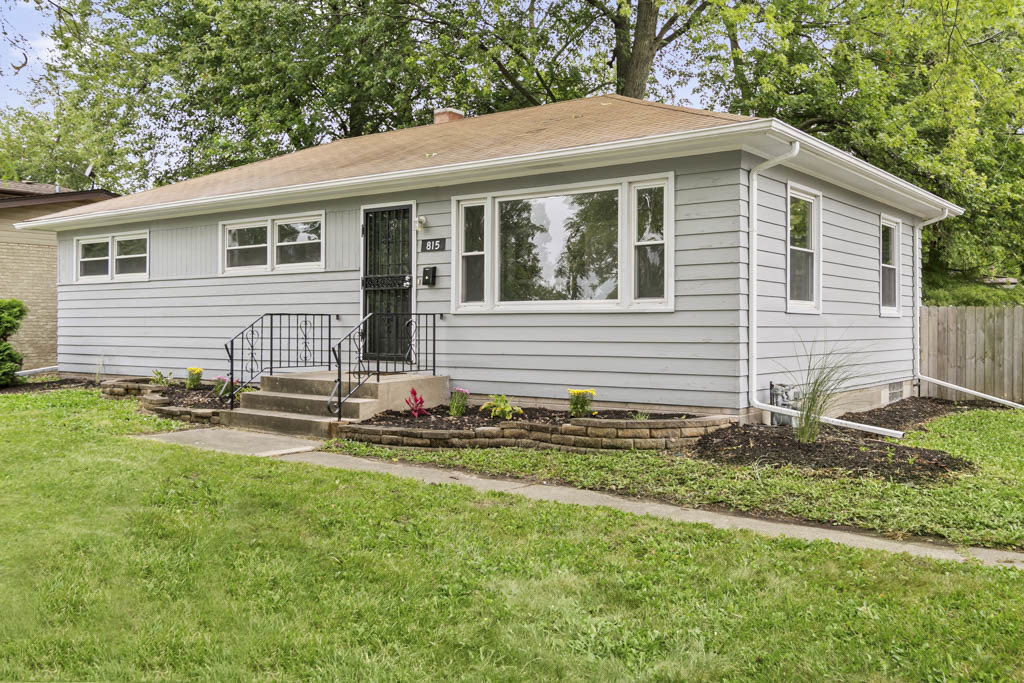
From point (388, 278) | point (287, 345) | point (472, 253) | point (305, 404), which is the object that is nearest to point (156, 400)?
point (287, 345)

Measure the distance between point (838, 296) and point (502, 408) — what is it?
4.60 m

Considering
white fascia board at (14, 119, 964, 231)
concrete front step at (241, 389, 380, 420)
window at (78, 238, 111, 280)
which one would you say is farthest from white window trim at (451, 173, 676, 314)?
window at (78, 238, 111, 280)

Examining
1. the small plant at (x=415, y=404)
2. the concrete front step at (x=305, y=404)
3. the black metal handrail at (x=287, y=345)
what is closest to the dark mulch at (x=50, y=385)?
the black metal handrail at (x=287, y=345)

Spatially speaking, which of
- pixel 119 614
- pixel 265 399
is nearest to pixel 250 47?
pixel 265 399

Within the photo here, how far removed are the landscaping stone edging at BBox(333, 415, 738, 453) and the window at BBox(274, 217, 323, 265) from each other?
389cm

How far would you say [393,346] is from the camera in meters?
10.3

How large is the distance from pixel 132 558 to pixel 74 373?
1189 centimetres

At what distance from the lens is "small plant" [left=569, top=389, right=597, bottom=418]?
809cm

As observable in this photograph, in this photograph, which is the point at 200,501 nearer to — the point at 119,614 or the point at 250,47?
the point at 119,614

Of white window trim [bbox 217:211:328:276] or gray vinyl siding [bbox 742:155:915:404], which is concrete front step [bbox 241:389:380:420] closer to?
white window trim [bbox 217:211:328:276]

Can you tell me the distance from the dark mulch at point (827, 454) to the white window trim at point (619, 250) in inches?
63.2

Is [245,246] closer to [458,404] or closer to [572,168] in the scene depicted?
[458,404]

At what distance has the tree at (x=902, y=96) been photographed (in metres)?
14.7

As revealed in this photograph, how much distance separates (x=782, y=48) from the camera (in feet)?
55.3
